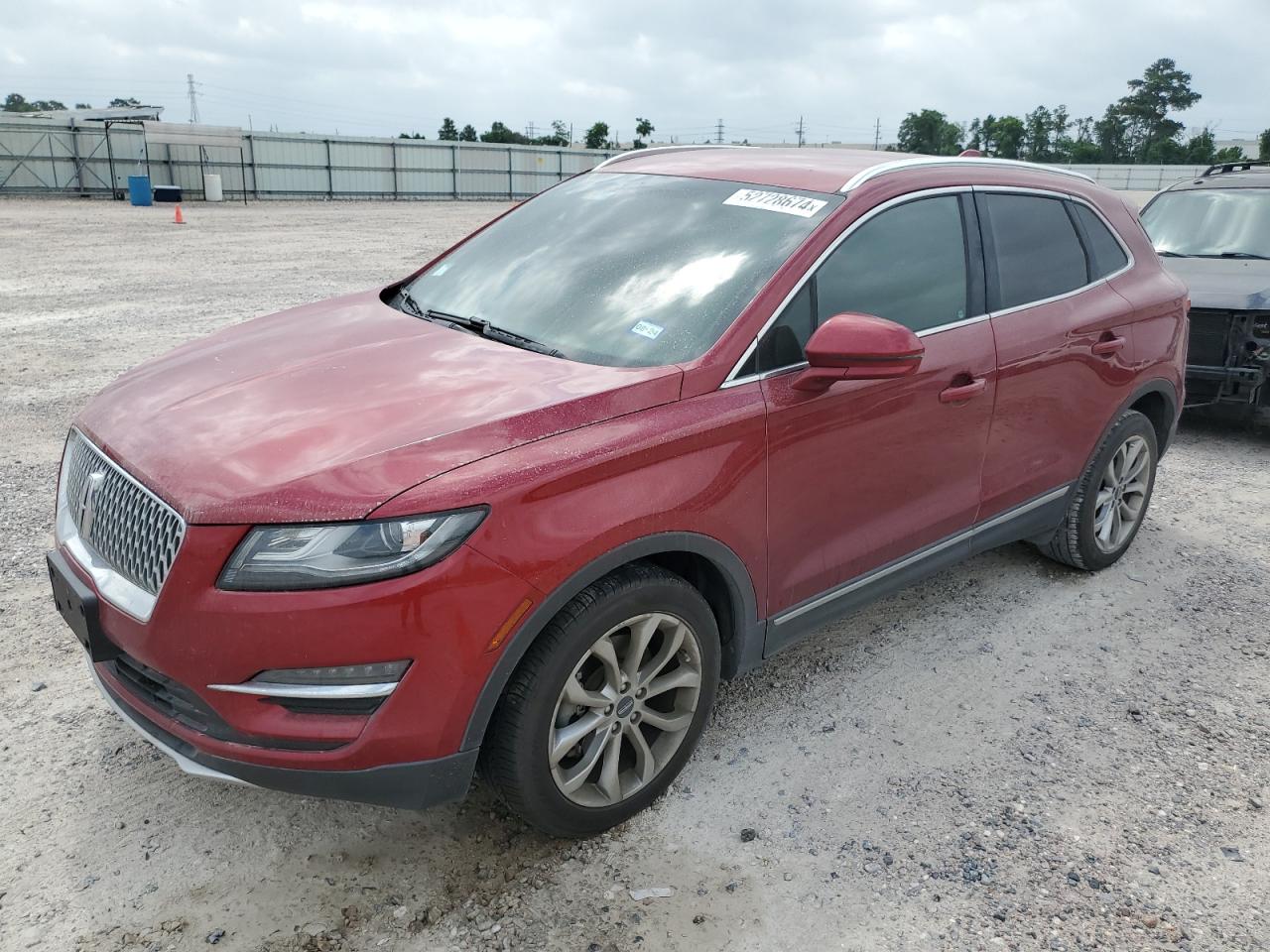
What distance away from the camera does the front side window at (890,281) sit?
3.07m

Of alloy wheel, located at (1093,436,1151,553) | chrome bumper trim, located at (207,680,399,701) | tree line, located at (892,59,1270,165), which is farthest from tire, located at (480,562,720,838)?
tree line, located at (892,59,1270,165)

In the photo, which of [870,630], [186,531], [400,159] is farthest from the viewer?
[400,159]

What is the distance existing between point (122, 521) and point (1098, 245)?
3998mm

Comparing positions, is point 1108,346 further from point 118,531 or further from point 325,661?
point 118,531

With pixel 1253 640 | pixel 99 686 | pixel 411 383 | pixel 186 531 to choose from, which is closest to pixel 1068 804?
pixel 1253 640

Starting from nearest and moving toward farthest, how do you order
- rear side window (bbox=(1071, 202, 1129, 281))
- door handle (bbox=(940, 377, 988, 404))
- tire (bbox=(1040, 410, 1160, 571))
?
door handle (bbox=(940, 377, 988, 404))
rear side window (bbox=(1071, 202, 1129, 281))
tire (bbox=(1040, 410, 1160, 571))

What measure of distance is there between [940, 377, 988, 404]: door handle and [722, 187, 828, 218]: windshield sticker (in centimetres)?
80

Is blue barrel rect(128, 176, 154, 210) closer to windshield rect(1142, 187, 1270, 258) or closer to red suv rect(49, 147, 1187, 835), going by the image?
windshield rect(1142, 187, 1270, 258)

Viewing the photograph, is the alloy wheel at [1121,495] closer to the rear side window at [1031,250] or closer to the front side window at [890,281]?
the rear side window at [1031,250]

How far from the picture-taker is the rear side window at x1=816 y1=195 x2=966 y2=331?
323 centimetres

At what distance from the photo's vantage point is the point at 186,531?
2342mm

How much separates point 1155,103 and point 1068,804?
114 meters

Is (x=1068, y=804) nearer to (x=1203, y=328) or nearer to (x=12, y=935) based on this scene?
(x=12, y=935)

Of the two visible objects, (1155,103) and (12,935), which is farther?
(1155,103)
